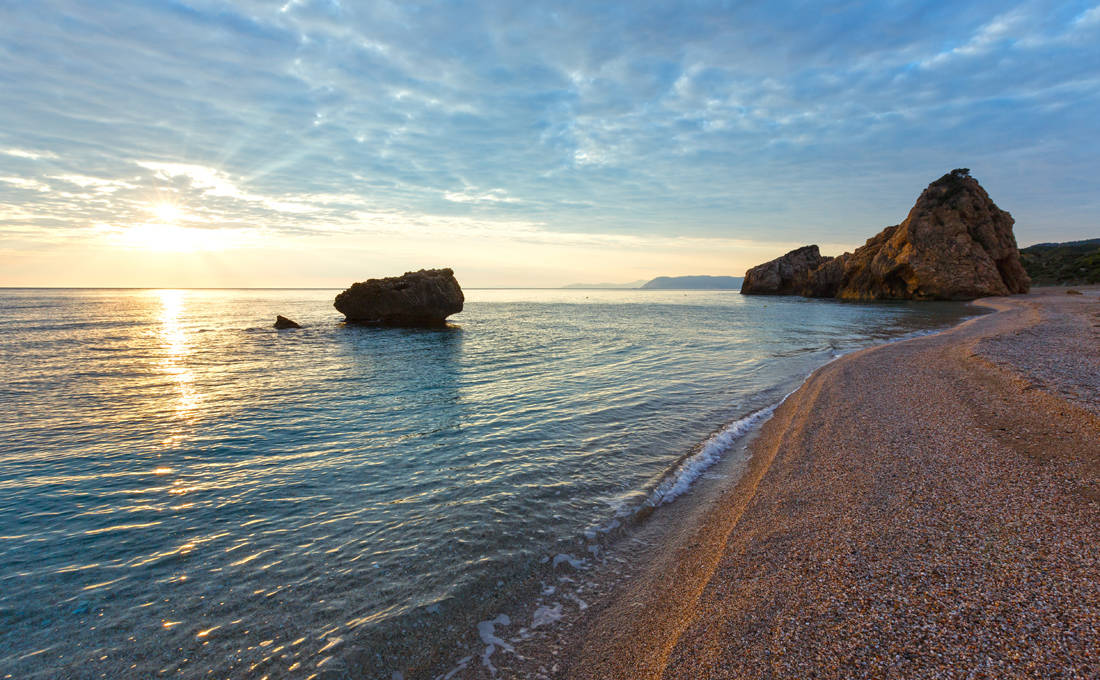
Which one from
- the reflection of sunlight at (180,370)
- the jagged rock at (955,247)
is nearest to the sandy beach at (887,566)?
the reflection of sunlight at (180,370)

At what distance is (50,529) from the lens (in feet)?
21.7

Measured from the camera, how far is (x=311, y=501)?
24.3 feet

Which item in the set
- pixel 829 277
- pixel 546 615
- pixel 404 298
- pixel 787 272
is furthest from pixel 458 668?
pixel 787 272

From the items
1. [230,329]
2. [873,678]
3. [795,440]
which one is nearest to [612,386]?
[795,440]

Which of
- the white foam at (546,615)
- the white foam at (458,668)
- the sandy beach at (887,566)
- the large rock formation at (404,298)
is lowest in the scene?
the white foam at (546,615)

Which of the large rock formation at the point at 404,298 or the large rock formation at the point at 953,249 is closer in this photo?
the large rock formation at the point at 404,298

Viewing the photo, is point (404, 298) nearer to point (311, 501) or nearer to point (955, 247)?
point (311, 501)

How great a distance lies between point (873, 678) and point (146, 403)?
739 inches

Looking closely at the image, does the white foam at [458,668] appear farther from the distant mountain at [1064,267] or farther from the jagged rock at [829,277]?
the distant mountain at [1064,267]

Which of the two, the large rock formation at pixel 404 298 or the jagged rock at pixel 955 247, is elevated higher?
the jagged rock at pixel 955 247

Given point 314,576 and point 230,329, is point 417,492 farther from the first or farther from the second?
point 230,329

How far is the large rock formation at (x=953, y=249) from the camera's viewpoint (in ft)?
218

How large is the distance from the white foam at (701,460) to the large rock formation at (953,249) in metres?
77.9

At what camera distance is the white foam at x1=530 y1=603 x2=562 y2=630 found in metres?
4.78
